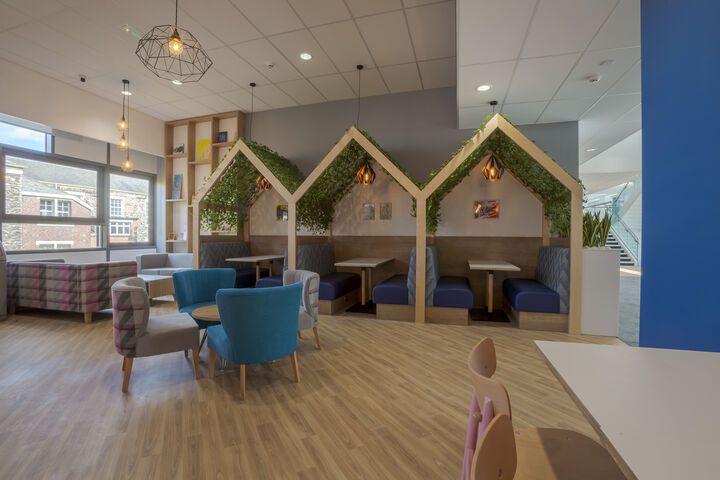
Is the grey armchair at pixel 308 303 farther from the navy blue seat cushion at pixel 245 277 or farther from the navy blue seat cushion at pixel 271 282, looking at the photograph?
the navy blue seat cushion at pixel 245 277

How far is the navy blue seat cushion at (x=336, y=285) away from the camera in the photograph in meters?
5.12

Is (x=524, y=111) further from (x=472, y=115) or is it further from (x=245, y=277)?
(x=245, y=277)

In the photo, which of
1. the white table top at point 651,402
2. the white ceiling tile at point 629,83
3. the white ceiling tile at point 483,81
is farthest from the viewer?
the white ceiling tile at point 629,83

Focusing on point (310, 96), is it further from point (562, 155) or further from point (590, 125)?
point (590, 125)

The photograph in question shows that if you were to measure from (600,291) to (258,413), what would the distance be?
14.1 ft

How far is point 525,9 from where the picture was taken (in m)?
2.83

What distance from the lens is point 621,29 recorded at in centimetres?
314

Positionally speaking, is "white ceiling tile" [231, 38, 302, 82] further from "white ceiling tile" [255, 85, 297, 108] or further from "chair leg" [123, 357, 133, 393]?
"chair leg" [123, 357, 133, 393]

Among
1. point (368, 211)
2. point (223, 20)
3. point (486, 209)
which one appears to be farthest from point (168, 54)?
point (486, 209)

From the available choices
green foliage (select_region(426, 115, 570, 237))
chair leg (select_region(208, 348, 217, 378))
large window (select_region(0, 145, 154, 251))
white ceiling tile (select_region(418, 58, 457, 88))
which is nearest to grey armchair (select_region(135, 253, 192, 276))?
large window (select_region(0, 145, 154, 251))

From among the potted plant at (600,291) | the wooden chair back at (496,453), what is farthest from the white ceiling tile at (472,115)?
the wooden chair back at (496,453)

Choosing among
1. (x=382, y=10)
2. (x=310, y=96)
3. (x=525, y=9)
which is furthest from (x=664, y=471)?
(x=310, y=96)

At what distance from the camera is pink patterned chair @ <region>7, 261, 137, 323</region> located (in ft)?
15.0

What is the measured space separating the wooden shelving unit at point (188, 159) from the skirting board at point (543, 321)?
669cm
